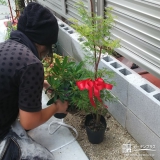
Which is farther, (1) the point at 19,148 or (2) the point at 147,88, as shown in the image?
(2) the point at 147,88

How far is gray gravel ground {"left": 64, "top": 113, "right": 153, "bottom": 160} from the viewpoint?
223cm

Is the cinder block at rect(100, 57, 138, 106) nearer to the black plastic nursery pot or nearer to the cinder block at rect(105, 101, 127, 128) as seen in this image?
the cinder block at rect(105, 101, 127, 128)

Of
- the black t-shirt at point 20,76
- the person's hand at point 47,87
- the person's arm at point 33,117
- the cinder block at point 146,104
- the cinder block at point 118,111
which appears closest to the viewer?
the black t-shirt at point 20,76

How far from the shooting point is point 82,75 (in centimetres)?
220

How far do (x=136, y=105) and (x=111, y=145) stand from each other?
1.73ft

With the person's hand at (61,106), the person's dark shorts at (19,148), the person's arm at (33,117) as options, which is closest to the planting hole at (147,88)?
the person's hand at (61,106)

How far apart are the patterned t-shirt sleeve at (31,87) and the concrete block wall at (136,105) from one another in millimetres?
931

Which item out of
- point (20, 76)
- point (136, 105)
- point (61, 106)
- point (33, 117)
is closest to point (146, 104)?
point (136, 105)

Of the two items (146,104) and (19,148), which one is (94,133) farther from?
(19,148)

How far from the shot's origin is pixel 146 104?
6.56 ft

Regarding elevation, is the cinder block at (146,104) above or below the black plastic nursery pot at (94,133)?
above

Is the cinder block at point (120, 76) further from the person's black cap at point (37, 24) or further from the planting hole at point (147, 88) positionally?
the person's black cap at point (37, 24)

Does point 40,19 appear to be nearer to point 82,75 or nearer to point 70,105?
point 82,75

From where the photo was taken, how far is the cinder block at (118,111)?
7.91 ft
